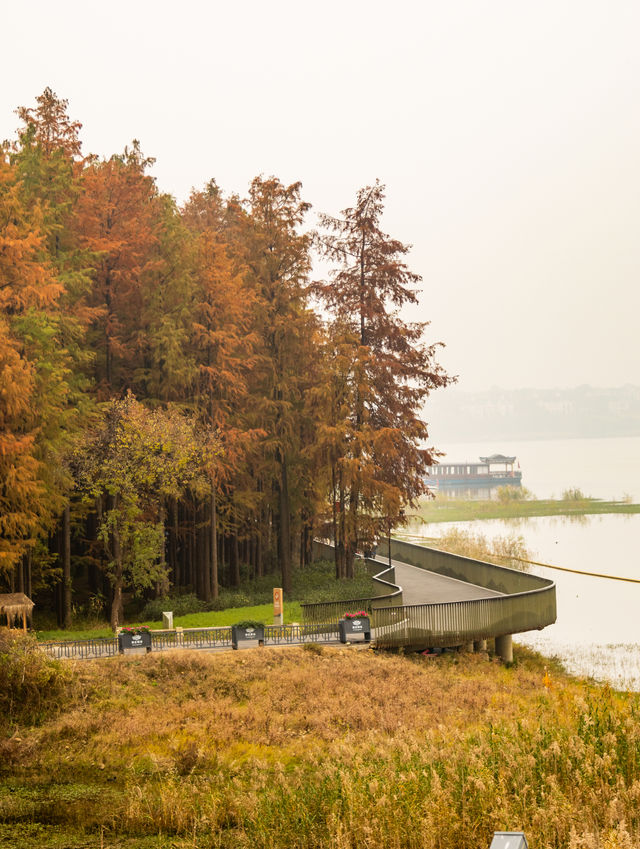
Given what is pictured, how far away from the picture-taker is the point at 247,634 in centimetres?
2120

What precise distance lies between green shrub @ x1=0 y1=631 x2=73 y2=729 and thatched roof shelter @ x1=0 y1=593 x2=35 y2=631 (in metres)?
5.50

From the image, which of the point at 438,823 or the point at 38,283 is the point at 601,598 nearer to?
the point at 38,283

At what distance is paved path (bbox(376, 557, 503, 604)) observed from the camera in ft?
84.5

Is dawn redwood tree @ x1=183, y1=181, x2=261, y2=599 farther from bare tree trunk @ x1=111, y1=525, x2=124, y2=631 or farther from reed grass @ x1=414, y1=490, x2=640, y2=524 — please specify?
reed grass @ x1=414, y1=490, x2=640, y2=524

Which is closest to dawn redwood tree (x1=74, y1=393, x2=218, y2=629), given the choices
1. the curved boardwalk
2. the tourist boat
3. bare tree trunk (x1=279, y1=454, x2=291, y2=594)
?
the curved boardwalk

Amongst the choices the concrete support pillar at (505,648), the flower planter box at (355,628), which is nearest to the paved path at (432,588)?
the concrete support pillar at (505,648)

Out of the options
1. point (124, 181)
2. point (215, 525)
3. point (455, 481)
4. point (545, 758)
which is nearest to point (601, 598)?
point (215, 525)

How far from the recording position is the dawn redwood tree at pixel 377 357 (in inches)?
1201

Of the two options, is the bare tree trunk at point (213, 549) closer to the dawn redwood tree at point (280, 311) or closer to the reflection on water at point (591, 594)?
the dawn redwood tree at point (280, 311)

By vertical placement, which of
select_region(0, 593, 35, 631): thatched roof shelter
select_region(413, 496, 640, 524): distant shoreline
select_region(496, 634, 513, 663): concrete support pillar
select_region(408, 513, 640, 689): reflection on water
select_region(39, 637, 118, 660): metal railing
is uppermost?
select_region(0, 593, 35, 631): thatched roof shelter

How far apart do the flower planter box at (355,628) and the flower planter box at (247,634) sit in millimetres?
2224

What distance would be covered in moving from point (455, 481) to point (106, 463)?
417 ft

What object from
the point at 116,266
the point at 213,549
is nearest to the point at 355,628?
the point at 213,549

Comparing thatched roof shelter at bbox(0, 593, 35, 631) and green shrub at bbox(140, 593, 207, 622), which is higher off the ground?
thatched roof shelter at bbox(0, 593, 35, 631)
